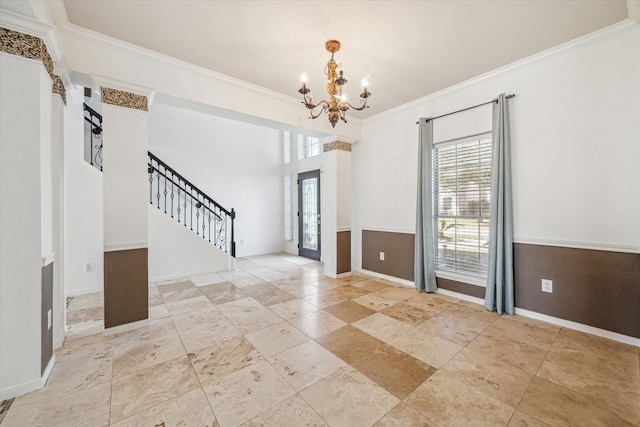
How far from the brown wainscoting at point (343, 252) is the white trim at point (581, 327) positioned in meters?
2.65

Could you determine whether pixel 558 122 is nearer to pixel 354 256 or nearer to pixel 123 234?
pixel 354 256

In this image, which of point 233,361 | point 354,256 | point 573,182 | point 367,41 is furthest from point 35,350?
point 573,182

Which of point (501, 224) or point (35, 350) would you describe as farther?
point (501, 224)

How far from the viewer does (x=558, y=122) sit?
2824 mm

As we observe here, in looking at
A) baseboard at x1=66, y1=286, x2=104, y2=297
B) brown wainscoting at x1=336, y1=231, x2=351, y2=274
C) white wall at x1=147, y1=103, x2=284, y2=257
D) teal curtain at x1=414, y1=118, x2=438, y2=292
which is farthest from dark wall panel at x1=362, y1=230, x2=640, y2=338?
baseboard at x1=66, y1=286, x2=104, y2=297

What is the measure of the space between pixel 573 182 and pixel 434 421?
2.87m

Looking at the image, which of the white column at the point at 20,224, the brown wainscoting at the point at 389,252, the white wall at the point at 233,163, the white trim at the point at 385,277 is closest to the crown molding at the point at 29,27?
the white column at the point at 20,224

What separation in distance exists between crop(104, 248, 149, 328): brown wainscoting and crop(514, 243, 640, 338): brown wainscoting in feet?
14.6

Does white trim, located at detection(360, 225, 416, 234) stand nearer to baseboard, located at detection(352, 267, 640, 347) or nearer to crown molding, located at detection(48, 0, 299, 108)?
baseboard, located at detection(352, 267, 640, 347)

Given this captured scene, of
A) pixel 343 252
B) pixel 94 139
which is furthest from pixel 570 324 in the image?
pixel 94 139

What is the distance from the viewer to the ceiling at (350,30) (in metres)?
2.20

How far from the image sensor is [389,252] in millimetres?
4570

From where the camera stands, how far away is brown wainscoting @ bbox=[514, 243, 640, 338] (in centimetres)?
244

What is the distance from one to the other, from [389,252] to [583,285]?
244 cm
